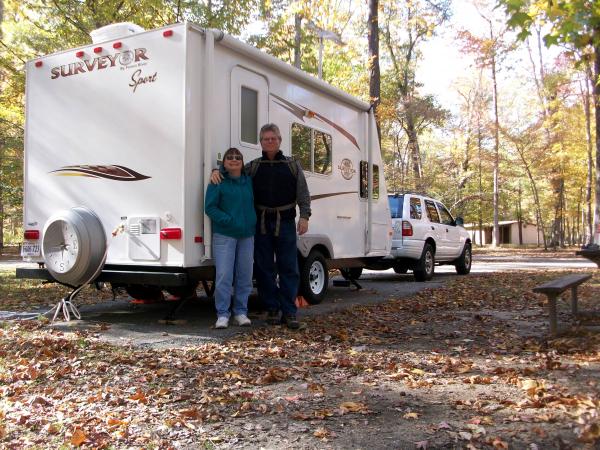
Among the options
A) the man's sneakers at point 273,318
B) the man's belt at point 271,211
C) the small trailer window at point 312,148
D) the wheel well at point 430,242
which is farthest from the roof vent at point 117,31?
the wheel well at point 430,242

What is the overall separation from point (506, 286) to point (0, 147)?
1858 cm

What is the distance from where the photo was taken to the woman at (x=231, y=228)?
5633mm

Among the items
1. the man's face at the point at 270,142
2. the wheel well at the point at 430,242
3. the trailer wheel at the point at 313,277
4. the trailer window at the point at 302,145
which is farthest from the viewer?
the wheel well at the point at 430,242

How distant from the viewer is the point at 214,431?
3078mm

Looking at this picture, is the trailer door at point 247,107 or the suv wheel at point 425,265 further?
the suv wheel at point 425,265

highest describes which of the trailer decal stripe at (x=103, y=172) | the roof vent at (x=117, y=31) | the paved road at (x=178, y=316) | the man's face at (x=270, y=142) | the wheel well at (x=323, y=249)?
the roof vent at (x=117, y=31)

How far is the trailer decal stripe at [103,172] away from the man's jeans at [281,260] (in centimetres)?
144

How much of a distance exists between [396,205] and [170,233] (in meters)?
6.86

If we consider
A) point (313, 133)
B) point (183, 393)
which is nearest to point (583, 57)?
point (313, 133)

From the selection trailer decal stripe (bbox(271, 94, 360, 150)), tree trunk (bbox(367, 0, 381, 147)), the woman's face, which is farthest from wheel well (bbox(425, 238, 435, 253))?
the woman's face

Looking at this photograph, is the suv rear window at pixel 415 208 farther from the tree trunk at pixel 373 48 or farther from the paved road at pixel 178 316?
the tree trunk at pixel 373 48

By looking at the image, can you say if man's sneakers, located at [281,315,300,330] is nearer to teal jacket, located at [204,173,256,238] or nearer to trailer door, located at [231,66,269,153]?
teal jacket, located at [204,173,256,238]

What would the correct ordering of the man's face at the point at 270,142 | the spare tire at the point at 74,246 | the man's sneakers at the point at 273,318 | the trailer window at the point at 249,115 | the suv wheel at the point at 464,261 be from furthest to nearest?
the suv wheel at the point at 464,261, the trailer window at the point at 249,115, the man's sneakers at the point at 273,318, the spare tire at the point at 74,246, the man's face at the point at 270,142

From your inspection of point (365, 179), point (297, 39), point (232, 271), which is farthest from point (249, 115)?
point (297, 39)
